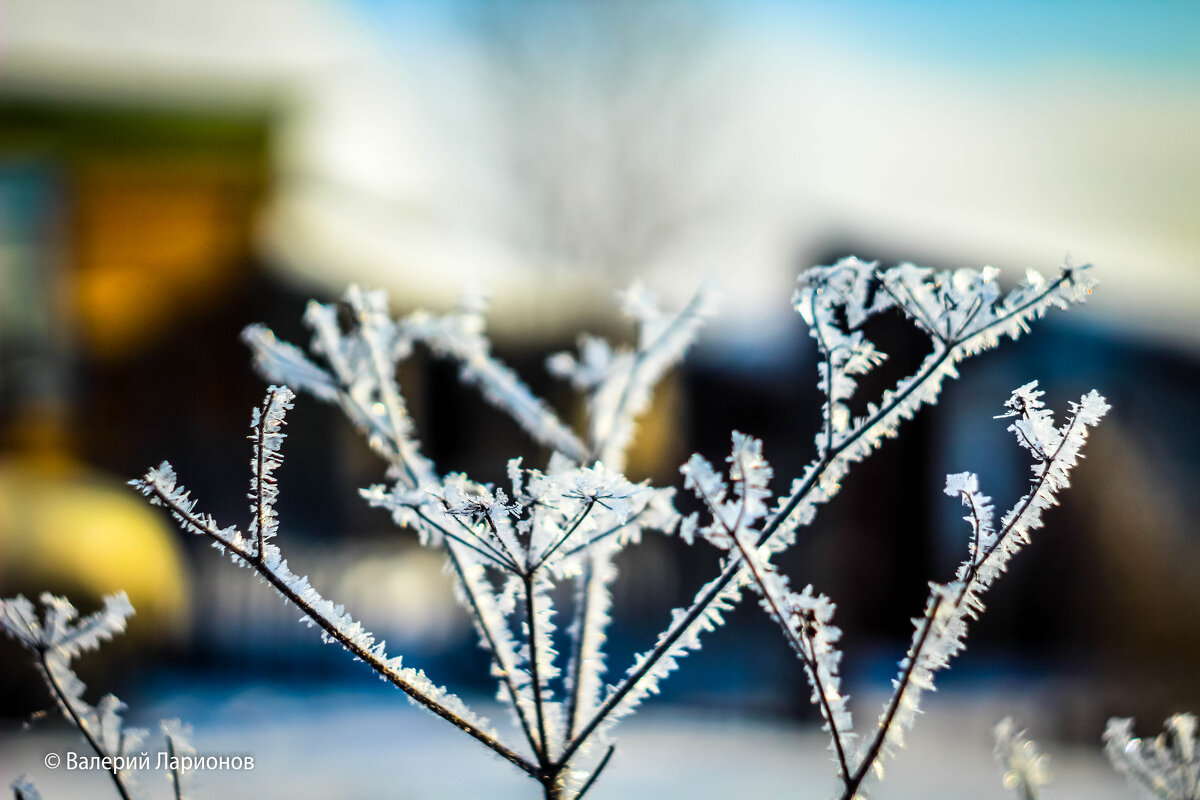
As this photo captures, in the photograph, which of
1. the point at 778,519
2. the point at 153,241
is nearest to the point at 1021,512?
the point at 778,519

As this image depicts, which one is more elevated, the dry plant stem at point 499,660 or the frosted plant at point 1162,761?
the dry plant stem at point 499,660

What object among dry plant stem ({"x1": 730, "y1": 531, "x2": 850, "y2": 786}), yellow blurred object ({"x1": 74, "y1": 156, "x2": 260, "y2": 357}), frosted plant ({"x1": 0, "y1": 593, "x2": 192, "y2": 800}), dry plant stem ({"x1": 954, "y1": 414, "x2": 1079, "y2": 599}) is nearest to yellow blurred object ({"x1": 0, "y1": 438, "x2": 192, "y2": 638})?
yellow blurred object ({"x1": 74, "y1": 156, "x2": 260, "y2": 357})

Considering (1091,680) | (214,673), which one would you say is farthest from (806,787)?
(214,673)

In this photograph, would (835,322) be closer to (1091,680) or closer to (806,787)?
(806,787)

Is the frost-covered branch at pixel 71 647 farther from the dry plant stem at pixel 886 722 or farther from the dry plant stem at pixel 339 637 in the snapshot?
the dry plant stem at pixel 886 722

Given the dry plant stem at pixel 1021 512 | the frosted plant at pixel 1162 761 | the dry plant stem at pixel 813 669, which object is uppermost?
the dry plant stem at pixel 1021 512

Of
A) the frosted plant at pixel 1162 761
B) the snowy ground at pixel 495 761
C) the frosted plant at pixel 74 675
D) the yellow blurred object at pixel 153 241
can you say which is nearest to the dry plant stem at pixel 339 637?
the frosted plant at pixel 74 675
